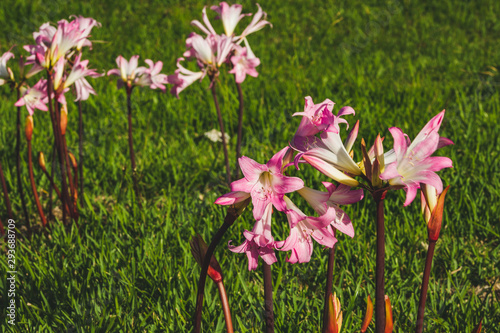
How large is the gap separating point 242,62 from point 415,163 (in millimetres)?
1595

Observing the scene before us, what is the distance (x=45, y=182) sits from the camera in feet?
9.73

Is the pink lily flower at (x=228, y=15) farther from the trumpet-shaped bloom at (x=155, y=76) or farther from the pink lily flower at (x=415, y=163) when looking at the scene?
the pink lily flower at (x=415, y=163)

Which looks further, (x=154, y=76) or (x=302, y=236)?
(x=154, y=76)

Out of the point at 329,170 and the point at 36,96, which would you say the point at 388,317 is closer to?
the point at 329,170

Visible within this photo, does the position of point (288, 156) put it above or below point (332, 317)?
above

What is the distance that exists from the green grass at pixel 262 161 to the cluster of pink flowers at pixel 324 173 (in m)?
0.80

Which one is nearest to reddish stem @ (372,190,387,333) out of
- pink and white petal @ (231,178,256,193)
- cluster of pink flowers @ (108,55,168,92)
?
pink and white petal @ (231,178,256,193)

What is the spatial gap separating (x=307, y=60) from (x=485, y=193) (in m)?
2.81

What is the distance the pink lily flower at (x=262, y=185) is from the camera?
1.00 m

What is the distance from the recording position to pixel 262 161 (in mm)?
3037

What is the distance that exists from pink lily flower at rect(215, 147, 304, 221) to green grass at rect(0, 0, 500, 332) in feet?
3.04

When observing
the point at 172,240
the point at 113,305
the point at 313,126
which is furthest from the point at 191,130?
the point at 313,126

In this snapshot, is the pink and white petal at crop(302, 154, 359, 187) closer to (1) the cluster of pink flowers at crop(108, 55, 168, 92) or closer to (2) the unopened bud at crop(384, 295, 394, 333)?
(2) the unopened bud at crop(384, 295, 394, 333)

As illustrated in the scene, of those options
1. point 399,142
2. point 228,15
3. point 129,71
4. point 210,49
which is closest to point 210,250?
point 399,142
